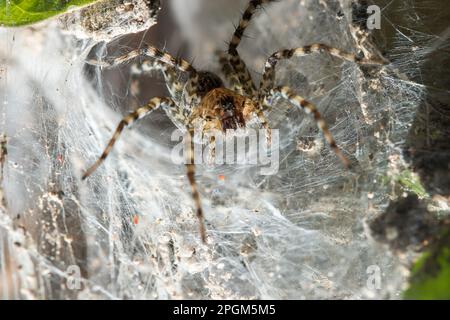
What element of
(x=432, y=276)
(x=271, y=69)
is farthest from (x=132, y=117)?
(x=432, y=276)

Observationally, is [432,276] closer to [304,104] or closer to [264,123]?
[304,104]

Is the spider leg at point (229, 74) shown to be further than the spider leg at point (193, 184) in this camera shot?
Yes

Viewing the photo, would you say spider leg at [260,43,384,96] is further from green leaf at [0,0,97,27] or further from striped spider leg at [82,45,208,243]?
green leaf at [0,0,97,27]

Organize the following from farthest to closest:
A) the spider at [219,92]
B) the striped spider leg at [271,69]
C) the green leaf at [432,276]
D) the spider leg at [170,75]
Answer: the spider leg at [170,75] → the spider at [219,92] → the striped spider leg at [271,69] → the green leaf at [432,276]

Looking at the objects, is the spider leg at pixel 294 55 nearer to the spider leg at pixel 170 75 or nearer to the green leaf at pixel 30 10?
the spider leg at pixel 170 75

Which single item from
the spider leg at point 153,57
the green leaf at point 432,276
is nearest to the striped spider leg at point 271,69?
the spider leg at point 153,57
